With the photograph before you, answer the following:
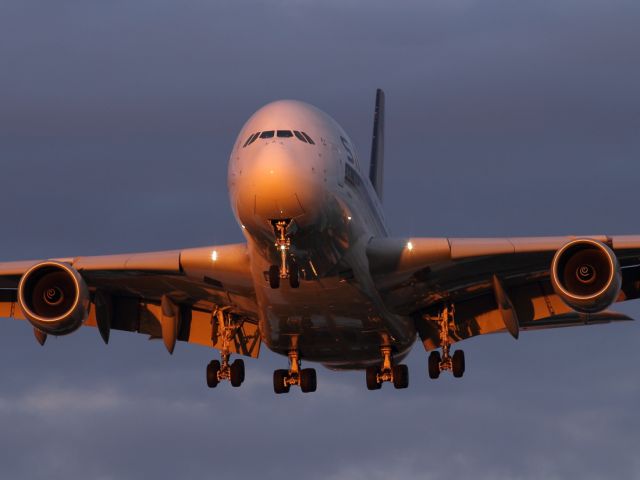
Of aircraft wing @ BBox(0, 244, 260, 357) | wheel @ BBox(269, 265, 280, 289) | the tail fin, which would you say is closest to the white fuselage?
wheel @ BBox(269, 265, 280, 289)

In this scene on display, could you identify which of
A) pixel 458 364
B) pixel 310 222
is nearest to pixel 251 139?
pixel 310 222

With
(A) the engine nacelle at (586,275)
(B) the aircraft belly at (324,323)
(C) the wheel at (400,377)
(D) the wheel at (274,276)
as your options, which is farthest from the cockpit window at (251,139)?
(C) the wheel at (400,377)

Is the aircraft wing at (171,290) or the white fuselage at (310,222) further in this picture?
the aircraft wing at (171,290)

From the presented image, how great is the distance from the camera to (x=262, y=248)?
34375 mm

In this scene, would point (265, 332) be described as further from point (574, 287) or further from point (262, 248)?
point (574, 287)

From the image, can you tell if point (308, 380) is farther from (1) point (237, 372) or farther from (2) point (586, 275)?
(2) point (586, 275)

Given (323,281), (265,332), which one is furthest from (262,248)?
(265,332)

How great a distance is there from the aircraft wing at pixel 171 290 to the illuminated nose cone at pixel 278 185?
393cm

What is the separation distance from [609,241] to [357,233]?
5679 mm

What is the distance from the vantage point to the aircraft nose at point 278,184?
3234 centimetres

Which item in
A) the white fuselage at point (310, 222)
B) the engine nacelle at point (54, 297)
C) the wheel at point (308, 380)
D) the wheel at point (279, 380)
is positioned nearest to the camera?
A: the white fuselage at point (310, 222)

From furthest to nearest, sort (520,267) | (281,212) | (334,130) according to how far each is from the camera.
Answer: (520,267)
(334,130)
(281,212)

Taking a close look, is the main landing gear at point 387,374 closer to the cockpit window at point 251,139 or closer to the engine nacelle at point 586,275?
the engine nacelle at point 586,275

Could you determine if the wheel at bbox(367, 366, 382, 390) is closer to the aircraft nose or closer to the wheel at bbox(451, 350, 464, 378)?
the wheel at bbox(451, 350, 464, 378)
